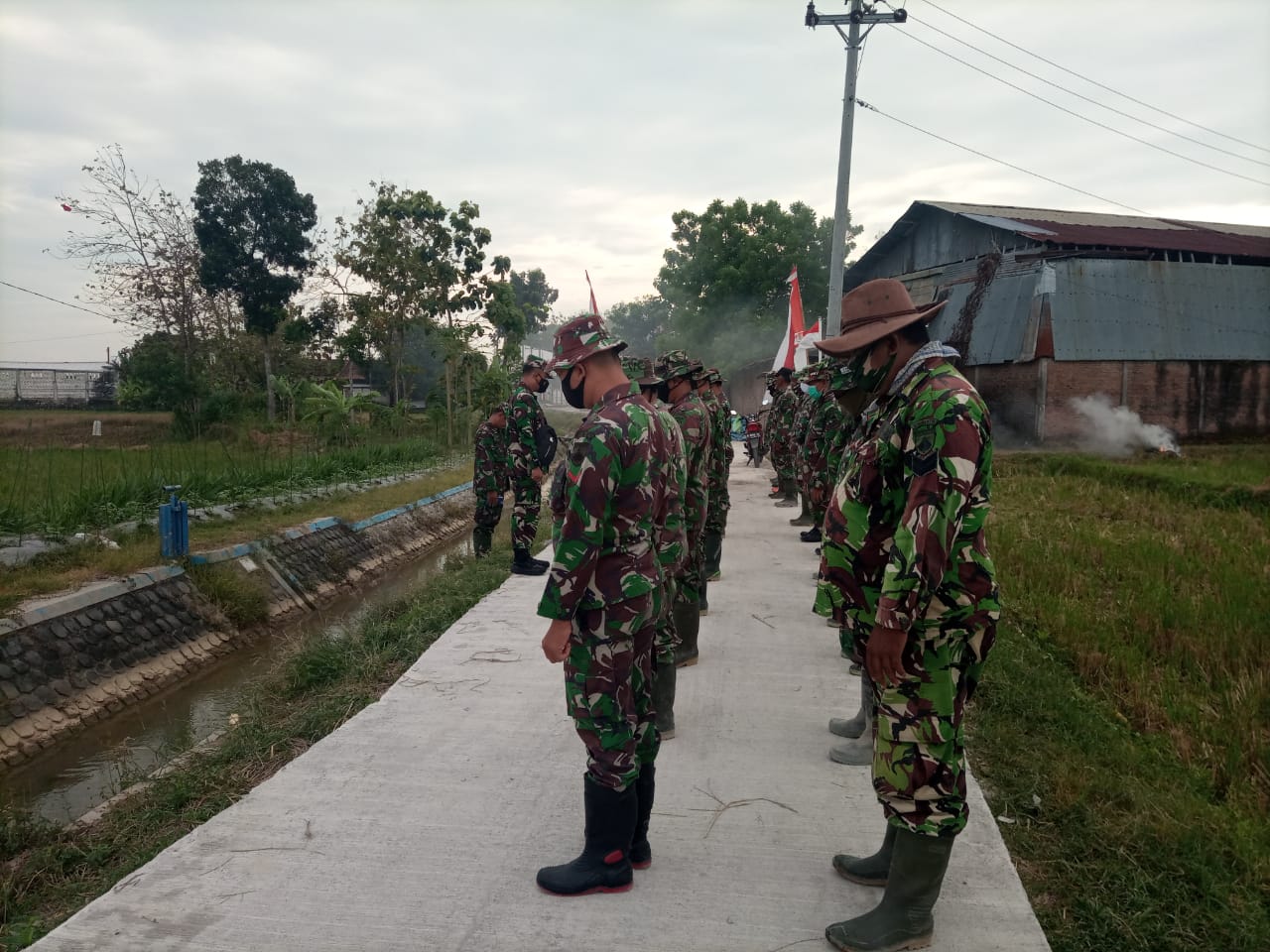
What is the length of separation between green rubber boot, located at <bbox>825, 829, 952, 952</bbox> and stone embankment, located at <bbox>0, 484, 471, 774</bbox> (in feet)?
16.4

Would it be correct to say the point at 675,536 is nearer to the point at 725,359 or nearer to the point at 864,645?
the point at 864,645

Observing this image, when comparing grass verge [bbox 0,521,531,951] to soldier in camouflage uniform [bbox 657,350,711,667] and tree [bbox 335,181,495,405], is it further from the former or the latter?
tree [bbox 335,181,495,405]

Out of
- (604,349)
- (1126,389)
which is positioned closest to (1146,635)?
(604,349)

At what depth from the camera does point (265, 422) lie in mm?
20219

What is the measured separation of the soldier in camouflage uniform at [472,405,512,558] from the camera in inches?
316

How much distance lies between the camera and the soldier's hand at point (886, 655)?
7.41 feet

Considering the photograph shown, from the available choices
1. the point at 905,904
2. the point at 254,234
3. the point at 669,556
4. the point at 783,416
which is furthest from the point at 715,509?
the point at 254,234

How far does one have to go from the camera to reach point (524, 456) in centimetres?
742

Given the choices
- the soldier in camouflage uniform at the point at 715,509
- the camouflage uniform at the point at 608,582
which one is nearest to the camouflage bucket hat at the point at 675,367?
the soldier in camouflage uniform at the point at 715,509

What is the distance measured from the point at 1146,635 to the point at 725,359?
3158 centimetres

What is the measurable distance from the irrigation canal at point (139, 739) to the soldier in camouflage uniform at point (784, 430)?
6.23m

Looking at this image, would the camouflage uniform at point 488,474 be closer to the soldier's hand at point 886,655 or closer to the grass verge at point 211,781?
the grass verge at point 211,781

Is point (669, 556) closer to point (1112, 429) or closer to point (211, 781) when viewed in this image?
point (211, 781)

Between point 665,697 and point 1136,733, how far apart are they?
2.26m
